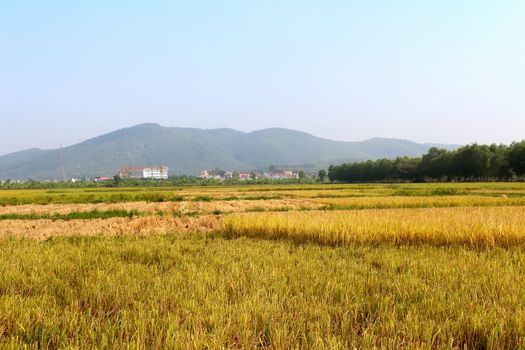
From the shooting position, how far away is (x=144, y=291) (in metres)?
5.00

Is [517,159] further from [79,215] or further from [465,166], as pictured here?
[79,215]

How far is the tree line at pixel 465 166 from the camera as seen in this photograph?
277 ft

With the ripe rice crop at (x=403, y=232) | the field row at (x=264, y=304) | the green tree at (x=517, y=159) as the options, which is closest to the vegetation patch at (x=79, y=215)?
the ripe rice crop at (x=403, y=232)

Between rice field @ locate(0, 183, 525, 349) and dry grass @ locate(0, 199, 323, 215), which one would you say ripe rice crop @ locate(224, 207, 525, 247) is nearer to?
rice field @ locate(0, 183, 525, 349)

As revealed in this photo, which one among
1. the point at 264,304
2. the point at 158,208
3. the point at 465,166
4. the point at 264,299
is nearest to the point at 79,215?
the point at 158,208

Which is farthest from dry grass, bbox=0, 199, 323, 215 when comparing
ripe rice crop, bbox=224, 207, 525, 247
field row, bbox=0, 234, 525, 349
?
field row, bbox=0, 234, 525, 349

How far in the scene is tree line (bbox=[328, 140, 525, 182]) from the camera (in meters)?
84.6

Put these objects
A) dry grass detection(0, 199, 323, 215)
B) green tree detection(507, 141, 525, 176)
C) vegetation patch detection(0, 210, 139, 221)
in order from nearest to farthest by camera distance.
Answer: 1. vegetation patch detection(0, 210, 139, 221)
2. dry grass detection(0, 199, 323, 215)
3. green tree detection(507, 141, 525, 176)

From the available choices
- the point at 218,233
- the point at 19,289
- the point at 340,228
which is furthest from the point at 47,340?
the point at 218,233

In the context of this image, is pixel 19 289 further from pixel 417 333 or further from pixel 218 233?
pixel 218 233

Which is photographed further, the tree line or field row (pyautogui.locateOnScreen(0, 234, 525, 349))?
the tree line

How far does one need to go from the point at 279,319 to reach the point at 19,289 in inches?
157

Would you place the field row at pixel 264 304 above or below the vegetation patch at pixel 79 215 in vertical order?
above

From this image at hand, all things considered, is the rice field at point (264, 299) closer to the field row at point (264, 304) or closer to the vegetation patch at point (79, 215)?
the field row at point (264, 304)
